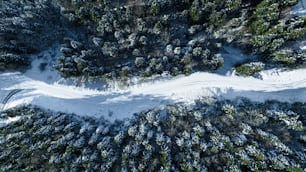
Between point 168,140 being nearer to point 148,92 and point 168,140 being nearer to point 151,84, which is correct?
point 148,92

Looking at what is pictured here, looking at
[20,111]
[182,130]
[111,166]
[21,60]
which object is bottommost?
[111,166]

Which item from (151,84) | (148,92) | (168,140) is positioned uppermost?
(151,84)

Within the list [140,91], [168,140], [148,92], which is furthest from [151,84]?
[168,140]

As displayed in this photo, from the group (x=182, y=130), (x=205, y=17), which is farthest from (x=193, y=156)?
(x=205, y=17)

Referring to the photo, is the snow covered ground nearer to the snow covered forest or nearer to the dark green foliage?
the snow covered forest

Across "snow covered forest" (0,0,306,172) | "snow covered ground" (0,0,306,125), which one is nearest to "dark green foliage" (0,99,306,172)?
"snow covered forest" (0,0,306,172)

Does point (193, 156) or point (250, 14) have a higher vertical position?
point (250, 14)

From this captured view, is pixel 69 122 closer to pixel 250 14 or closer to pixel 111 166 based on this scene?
pixel 111 166
